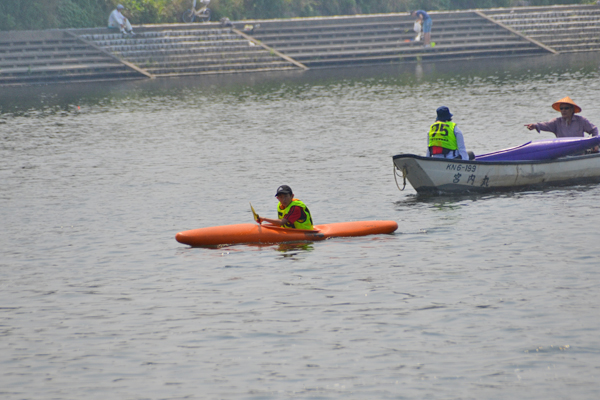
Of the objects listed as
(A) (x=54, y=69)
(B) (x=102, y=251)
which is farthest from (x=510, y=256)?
(A) (x=54, y=69)

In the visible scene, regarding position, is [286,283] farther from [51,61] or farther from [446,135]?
[51,61]

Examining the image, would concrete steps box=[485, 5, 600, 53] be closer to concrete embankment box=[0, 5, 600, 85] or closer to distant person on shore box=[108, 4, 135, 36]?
concrete embankment box=[0, 5, 600, 85]

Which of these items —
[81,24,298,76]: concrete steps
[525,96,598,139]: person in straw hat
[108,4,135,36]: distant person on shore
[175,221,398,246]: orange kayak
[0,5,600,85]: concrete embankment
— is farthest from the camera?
[108,4,135,36]: distant person on shore

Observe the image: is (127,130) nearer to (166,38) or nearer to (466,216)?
(466,216)

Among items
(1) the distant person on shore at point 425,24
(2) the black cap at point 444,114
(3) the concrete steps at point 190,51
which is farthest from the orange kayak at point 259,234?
(1) the distant person on shore at point 425,24

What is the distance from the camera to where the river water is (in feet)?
29.3

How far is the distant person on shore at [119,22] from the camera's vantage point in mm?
50750

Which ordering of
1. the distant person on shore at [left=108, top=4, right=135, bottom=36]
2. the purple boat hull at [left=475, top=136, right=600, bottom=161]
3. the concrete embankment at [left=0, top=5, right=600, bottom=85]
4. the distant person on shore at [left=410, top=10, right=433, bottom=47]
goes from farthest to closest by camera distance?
the distant person on shore at [left=410, top=10, right=433, bottom=47] < the distant person on shore at [left=108, top=4, right=135, bottom=36] < the concrete embankment at [left=0, top=5, right=600, bottom=85] < the purple boat hull at [left=475, top=136, right=600, bottom=161]

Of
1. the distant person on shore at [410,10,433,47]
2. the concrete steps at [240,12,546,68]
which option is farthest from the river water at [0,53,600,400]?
the distant person on shore at [410,10,433,47]

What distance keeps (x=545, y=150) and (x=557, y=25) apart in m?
44.6

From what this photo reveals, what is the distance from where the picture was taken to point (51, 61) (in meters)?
48.4

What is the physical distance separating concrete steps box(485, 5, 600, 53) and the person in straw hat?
4113 cm

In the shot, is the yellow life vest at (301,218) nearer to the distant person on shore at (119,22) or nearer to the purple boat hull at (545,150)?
the purple boat hull at (545,150)

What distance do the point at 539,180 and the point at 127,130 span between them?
17.9 metres
